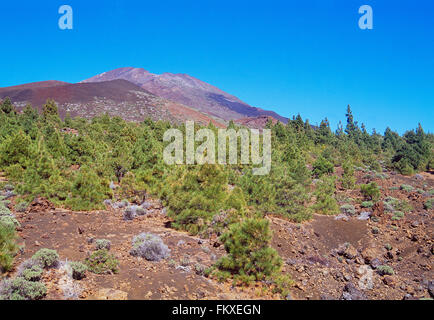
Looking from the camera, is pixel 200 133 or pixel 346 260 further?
pixel 200 133

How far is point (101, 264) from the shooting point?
19.1 ft

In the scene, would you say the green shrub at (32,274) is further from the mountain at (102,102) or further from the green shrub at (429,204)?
the mountain at (102,102)

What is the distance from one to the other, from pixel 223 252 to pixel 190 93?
13902cm

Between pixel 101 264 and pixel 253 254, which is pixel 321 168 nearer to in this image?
pixel 253 254

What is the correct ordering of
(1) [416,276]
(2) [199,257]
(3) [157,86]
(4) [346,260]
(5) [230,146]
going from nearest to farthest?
(2) [199,257] < (1) [416,276] < (4) [346,260] < (5) [230,146] < (3) [157,86]

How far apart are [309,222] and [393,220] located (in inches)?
195

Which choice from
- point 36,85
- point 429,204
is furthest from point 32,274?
point 36,85

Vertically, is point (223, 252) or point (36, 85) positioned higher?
point (36, 85)

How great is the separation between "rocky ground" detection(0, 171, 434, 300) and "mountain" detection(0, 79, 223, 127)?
142 ft

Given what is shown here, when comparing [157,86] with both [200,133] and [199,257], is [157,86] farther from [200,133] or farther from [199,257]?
[199,257]

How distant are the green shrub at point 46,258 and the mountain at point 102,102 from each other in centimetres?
4827

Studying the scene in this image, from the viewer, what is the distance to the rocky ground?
5543 millimetres

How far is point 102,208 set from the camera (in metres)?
11.2
